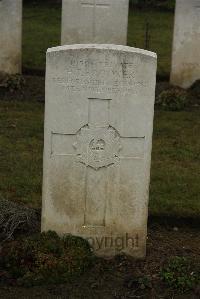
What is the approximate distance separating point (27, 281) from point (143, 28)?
11.8m

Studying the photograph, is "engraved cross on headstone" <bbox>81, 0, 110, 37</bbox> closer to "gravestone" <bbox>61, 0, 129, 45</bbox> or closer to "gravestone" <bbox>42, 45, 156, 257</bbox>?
"gravestone" <bbox>61, 0, 129, 45</bbox>

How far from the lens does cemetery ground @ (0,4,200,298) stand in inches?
204

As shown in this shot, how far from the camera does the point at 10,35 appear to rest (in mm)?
11547

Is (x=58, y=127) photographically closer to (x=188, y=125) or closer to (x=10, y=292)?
(x=10, y=292)

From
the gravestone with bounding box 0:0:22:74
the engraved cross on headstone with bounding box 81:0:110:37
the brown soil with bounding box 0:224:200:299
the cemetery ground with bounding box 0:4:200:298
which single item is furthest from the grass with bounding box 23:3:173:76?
the brown soil with bounding box 0:224:200:299

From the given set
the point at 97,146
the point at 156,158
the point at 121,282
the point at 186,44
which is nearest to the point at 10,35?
the point at 186,44

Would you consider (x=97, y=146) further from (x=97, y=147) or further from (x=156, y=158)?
(x=156, y=158)

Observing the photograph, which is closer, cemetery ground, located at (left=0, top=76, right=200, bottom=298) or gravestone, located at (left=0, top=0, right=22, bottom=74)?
cemetery ground, located at (left=0, top=76, right=200, bottom=298)

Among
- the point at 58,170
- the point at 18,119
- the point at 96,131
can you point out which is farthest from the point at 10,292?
the point at 18,119

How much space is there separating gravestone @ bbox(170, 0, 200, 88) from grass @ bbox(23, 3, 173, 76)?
3.02 feet

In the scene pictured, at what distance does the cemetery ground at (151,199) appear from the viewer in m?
5.19

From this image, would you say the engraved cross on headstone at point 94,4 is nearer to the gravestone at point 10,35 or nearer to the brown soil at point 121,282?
the gravestone at point 10,35

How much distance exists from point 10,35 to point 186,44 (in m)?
2.88

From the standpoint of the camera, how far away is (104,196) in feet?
18.2
